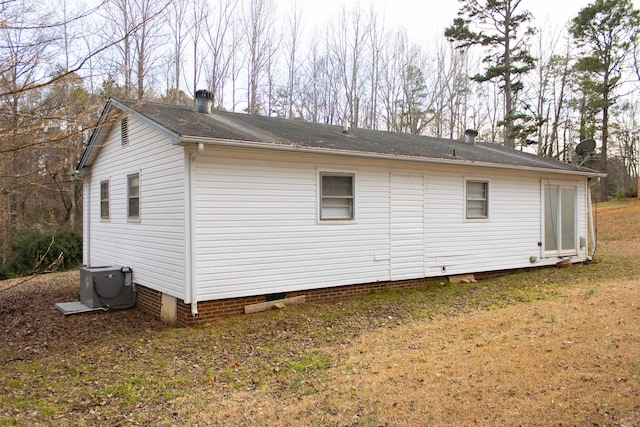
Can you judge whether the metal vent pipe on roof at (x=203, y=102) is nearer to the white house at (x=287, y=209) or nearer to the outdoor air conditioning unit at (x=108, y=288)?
the white house at (x=287, y=209)

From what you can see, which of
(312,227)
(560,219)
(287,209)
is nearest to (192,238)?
(287,209)

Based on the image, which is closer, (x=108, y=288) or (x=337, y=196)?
(x=337, y=196)

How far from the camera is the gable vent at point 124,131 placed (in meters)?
9.75

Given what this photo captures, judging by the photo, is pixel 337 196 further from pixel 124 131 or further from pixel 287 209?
pixel 124 131

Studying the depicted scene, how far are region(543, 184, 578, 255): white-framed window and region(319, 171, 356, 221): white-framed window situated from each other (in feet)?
20.0

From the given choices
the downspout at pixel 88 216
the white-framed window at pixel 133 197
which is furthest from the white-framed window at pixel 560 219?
Answer: the downspout at pixel 88 216

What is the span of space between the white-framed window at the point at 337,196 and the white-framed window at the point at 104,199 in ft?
18.0

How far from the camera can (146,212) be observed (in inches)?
348

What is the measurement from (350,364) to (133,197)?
626 cm

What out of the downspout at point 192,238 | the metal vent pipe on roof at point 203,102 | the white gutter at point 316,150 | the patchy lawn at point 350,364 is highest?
the metal vent pipe on roof at point 203,102

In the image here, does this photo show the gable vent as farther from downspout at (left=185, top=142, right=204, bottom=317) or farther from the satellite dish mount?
the satellite dish mount

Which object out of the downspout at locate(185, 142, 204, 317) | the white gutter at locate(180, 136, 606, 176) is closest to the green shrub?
the downspout at locate(185, 142, 204, 317)

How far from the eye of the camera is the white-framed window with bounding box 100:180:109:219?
11.0m

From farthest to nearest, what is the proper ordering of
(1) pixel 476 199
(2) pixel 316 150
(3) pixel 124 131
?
(1) pixel 476 199 → (3) pixel 124 131 → (2) pixel 316 150
